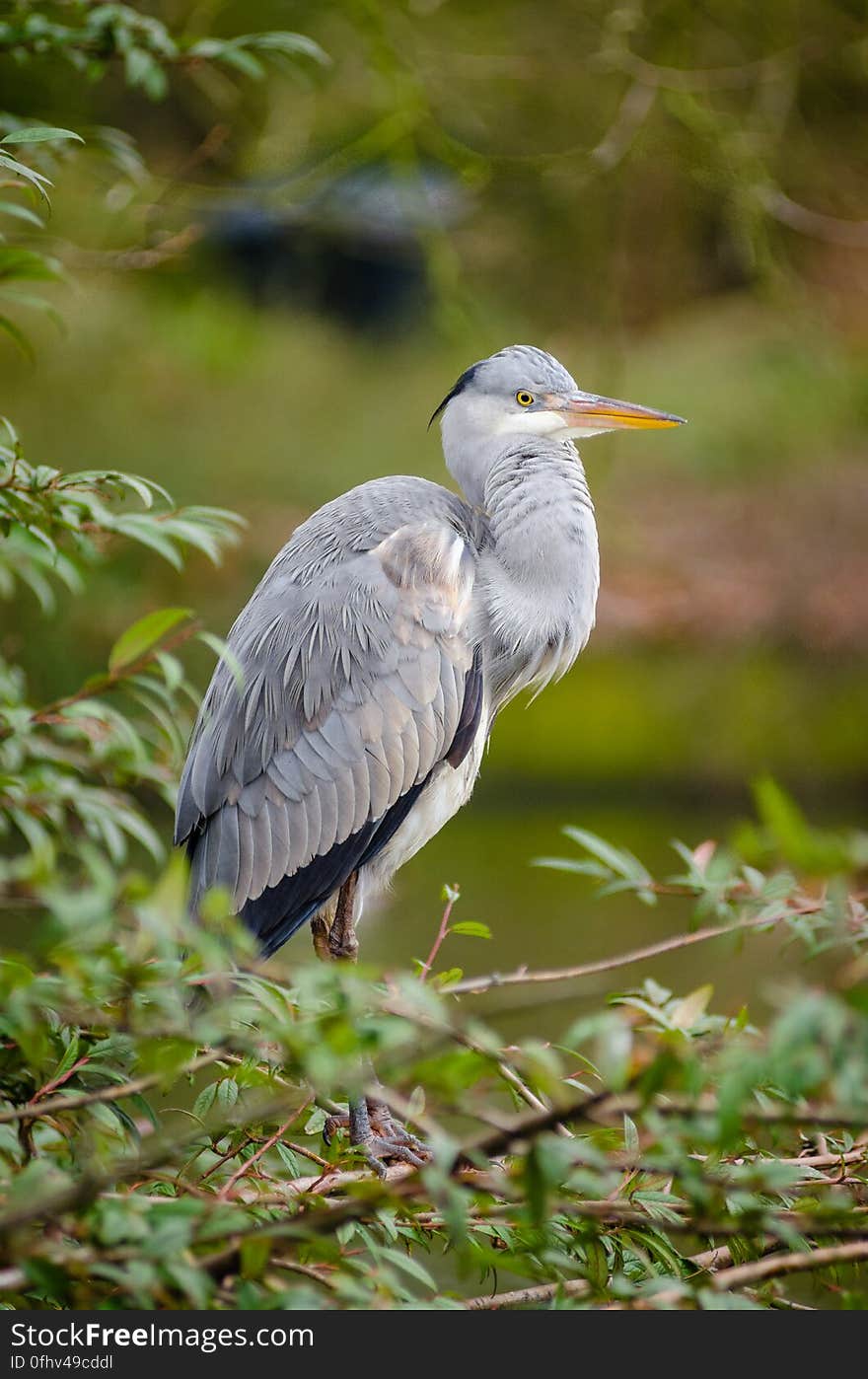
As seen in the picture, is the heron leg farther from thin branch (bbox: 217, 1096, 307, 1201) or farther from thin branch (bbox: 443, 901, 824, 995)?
thin branch (bbox: 443, 901, 824, 995)

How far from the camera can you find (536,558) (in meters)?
1.68

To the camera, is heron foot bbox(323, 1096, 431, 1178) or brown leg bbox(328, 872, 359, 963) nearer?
heron foot bbox(323, 1096, 431, 1178)

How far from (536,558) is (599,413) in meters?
0.21

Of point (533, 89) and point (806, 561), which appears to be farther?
point (533, 89)

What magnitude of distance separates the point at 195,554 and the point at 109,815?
319cm

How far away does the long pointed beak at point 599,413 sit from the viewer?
1699 millimetres

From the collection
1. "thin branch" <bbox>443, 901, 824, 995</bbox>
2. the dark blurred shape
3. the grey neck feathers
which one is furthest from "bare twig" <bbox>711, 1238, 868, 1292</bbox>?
the dark blurred shape

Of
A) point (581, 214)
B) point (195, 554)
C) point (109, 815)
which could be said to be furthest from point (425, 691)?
point (581, 214)

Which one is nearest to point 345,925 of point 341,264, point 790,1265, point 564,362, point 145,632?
point 145,632

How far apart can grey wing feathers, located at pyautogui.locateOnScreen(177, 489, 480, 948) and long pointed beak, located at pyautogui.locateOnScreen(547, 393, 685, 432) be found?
281 millimetres

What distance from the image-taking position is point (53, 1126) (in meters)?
1.02

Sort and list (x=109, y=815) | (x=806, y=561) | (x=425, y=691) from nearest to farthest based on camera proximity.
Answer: (x=109, y=815) < (x=425, y=691) < (x=806, y=561)

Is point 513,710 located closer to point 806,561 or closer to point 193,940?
point 806,561

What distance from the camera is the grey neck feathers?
1676 millimetres
